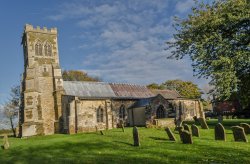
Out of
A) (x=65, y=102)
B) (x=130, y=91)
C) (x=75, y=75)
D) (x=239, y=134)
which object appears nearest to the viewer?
(x=239, y=134)

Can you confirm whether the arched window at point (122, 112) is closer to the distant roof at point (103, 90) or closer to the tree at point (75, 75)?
the distant roof at point (103, 90)

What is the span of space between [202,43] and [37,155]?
15858mm

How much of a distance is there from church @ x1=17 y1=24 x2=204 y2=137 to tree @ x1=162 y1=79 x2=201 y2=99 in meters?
27.1

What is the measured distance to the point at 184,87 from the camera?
239 ft

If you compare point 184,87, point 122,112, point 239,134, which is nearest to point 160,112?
point 122,112

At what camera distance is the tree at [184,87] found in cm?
7125

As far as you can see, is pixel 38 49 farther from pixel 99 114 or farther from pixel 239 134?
pixel 239 134

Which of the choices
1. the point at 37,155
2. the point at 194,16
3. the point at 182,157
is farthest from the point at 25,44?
the point at 182,157

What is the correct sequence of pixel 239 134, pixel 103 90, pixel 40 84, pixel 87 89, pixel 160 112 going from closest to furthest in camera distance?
pixel 239 134, pixel 160 112, pixel 40 84, pixel 87 89, pixel 103 90

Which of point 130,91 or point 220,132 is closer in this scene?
point 220,132

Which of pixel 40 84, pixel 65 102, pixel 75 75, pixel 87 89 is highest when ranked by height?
pixel 75 75

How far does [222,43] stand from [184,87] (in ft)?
160

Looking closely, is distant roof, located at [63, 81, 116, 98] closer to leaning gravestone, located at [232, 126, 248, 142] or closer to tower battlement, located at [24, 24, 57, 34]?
tower battlement, located at [24, 24, 57, 34]

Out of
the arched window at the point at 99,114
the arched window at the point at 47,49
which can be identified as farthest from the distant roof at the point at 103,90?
the arched window at the point at 47,49
